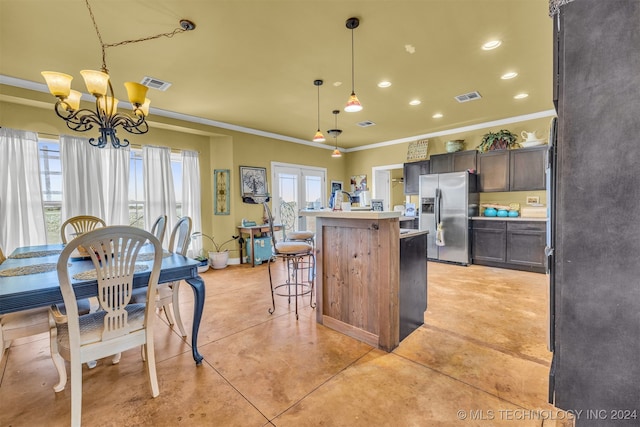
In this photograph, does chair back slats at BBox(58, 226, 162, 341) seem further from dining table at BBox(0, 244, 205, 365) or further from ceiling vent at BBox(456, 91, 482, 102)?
ceiling vent at BBox(456, 91, 482, 102)

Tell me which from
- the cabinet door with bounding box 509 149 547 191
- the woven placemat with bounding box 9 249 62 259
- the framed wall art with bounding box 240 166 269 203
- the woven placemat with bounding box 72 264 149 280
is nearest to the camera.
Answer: the woven placemat with bounding box 72 264 149 280

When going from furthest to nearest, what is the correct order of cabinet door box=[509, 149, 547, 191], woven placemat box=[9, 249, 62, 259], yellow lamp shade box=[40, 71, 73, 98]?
cabinet door box=[509, 149, 547, 191], woven placemat box=[9, 249, 62, 259], yellow lamp shade box=[40, 71, 73, 98]

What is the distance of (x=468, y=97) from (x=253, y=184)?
416 centimetres

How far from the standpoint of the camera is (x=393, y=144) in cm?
691

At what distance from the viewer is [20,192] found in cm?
354

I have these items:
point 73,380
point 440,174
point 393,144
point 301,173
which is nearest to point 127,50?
point 73,380

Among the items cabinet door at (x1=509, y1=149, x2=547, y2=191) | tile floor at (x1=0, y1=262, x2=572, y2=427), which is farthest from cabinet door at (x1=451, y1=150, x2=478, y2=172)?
tile floor at (x1=0, y1=262, x2=572, y2=427)

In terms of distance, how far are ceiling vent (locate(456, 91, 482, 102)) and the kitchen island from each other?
8.68 feet

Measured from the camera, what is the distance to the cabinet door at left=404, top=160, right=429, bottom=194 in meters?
6.19

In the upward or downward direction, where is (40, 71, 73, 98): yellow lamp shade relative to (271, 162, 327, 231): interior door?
upward

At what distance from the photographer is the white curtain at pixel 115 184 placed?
4215 mm

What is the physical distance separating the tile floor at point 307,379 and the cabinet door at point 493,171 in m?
2.95

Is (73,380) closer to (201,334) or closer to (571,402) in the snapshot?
(201,334)

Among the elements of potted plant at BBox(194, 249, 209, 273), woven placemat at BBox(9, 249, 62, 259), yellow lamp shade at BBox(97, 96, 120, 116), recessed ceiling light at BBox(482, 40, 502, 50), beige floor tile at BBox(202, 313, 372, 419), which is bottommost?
beige floor tile at BBox(202, 313, 372, 419)
